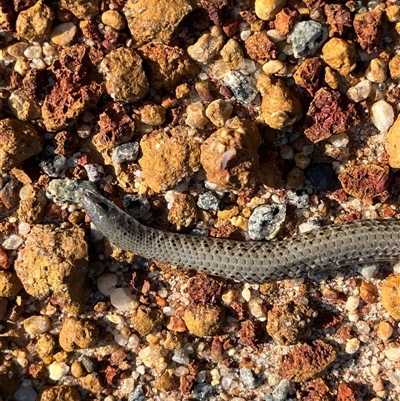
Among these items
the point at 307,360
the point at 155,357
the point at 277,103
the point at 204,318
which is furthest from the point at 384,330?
the point at 277,103

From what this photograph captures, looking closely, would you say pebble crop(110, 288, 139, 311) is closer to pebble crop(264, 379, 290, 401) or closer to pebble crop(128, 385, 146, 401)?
pebble crop(128, 385, 146, 401)

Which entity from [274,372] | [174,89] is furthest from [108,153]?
[274,372]

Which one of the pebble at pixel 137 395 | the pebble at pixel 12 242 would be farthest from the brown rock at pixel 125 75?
the pebble at pixel 137 395

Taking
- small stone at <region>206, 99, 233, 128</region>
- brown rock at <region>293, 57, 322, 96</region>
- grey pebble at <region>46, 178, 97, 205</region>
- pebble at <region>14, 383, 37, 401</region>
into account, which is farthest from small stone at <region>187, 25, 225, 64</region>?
pebble at <region>14, 383, 37, 401</region>

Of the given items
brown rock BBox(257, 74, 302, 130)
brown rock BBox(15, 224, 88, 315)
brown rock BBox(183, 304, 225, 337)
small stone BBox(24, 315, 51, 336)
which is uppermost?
brown rock BBox(257, 74, 302, 130)

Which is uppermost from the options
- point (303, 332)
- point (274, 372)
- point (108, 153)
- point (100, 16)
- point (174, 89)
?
point (100, 16)

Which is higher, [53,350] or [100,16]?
[100,16]

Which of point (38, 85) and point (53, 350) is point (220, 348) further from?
point (38, 85)
